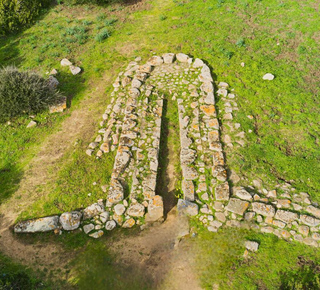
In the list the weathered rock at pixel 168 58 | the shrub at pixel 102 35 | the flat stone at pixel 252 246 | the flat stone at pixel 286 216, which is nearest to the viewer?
the flat stone at pixel 252 246

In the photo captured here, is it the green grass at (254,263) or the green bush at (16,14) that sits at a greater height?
the green bush at (16,14)

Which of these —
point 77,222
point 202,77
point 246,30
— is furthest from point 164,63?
point 77,222

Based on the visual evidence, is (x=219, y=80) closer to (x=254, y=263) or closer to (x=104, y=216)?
(x=104, y=216)

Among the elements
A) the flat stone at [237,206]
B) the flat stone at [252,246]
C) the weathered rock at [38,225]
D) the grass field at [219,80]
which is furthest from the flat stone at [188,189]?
the weathered rock at [38,225]

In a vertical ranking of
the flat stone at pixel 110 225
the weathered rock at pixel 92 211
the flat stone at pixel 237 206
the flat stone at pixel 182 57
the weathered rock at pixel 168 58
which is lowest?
the flat stone at pixel 237 206

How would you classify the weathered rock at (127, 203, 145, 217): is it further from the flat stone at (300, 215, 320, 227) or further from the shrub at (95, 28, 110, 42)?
the shrub at (95, 28, 110, 42)

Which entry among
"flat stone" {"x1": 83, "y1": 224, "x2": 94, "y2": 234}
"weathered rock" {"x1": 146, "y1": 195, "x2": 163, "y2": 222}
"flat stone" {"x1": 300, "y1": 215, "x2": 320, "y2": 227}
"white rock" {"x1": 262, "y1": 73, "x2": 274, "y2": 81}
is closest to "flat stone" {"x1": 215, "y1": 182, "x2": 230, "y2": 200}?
"weathered rock" {"x1": 146, "y1": 195, "x2": 163, "y2": 222}

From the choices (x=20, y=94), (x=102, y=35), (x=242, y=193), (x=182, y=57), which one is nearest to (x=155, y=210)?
(x=242, y=193)

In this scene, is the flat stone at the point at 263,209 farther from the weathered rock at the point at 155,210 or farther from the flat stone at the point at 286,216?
the weathered rock at the point at 155,210
